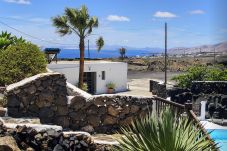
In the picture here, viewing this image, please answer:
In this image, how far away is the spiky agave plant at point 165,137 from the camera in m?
7.26

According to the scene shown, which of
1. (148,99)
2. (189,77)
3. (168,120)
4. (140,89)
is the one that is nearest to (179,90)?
(189,77)

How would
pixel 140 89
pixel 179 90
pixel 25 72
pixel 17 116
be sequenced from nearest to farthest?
pixel 17 116, pixel 25 72, pixel 179 90, pixel 140 89

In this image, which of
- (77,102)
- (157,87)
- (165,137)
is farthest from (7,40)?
(157,87)

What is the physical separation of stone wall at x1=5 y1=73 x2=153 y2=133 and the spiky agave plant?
4.57 metres

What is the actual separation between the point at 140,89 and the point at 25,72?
83.6 feet

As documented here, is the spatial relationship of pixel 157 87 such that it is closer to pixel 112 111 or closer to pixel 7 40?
pixel 7 40

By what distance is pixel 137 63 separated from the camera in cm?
6969

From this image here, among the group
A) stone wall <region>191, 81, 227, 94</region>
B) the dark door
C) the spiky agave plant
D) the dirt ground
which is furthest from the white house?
the spiky agave plant

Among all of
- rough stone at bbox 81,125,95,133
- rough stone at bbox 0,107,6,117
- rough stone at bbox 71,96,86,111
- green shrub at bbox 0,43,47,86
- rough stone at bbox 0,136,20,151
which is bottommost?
rough stone at bbox 81,125,95,133

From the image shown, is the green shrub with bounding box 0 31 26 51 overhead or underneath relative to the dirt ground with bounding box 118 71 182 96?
overhead

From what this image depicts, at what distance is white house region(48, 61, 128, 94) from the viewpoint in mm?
34594

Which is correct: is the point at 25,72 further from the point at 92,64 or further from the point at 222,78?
the point at 92,64

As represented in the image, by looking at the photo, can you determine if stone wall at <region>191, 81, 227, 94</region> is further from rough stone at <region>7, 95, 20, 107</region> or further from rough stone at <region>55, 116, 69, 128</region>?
rough stone at <region>7, 95, 20, 107</region>

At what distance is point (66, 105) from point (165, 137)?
5.36m
